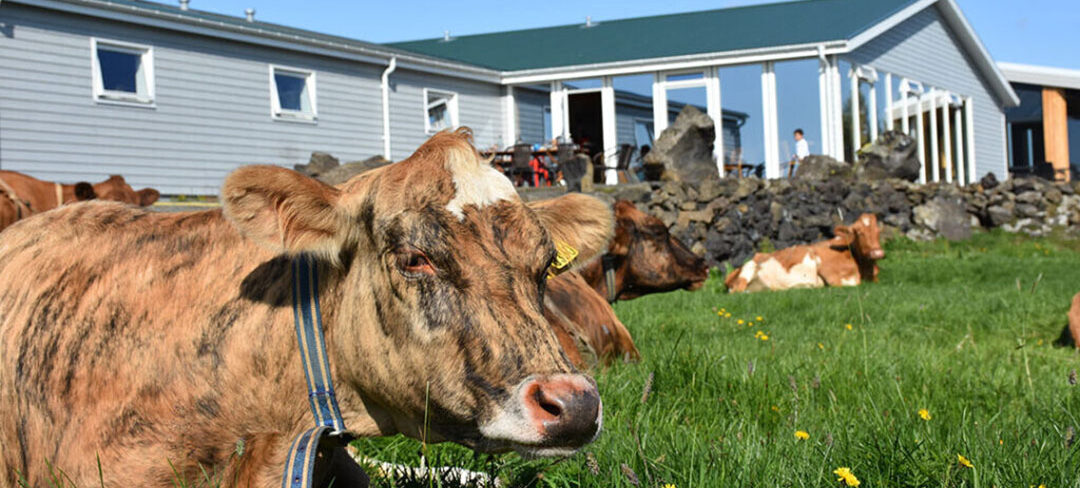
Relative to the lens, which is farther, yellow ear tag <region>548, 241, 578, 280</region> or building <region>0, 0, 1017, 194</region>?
building <region>0, 0, 1017, 194</region>

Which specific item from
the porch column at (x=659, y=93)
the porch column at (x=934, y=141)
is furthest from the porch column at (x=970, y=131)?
the porch column at (x=659, y=93)

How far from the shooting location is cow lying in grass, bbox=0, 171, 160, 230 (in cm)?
743

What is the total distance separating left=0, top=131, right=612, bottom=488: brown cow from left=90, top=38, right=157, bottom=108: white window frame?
1598 centimetres

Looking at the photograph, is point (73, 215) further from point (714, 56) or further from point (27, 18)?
point (714, 56)

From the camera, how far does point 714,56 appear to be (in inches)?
902

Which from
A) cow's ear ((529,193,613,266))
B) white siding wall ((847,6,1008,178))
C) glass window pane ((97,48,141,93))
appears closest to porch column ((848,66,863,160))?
white siding wall ((847,6,1008,178))

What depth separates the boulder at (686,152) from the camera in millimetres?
18188

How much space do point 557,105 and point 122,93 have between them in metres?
11.0

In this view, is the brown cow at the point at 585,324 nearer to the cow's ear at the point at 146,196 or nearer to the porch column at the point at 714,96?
the cow's ear at the point at 146,196

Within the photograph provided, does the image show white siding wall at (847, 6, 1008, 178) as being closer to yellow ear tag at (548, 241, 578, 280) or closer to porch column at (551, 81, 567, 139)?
porch column at (551, 81, 567, 139)

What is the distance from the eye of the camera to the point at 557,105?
24.9 m

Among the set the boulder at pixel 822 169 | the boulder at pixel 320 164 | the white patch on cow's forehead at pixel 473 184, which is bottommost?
the white patch on cow's forehead at pixel 473 184

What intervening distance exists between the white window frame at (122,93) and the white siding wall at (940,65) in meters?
16.1

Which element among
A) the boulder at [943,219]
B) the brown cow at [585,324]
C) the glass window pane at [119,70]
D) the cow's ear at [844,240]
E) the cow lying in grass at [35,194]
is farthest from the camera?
the boulder at [943,219]
